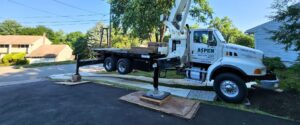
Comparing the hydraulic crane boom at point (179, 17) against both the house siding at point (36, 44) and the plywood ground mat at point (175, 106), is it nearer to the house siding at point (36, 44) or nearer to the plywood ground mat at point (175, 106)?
the plywood ground mat at point (175, 106)

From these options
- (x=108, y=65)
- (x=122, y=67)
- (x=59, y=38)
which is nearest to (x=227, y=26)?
(x=108, y=65)

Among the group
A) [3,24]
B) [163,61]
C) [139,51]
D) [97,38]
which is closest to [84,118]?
[163,61]

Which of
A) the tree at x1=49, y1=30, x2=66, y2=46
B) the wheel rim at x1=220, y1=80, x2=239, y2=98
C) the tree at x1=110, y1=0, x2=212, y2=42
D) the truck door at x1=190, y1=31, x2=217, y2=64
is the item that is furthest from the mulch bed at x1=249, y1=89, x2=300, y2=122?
the tree at x1=49, y1=30, x2=66, y2=46

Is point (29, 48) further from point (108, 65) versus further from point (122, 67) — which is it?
point (122, 67)

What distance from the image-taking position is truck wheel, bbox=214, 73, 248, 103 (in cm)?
555

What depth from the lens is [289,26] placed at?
7199 mm

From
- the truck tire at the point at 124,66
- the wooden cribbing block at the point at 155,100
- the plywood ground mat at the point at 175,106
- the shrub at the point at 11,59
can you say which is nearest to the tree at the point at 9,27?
the shrub at the point at 11,59

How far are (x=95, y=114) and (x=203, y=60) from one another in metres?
4.17

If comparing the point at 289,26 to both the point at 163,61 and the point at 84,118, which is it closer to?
the point at 163,61

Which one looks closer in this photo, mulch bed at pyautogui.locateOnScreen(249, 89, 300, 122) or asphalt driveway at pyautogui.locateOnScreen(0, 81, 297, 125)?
asphalt driveway at pyautogui.locateOnScreen(0, 81, 297, 125)

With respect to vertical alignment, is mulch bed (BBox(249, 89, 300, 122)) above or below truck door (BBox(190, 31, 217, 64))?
below

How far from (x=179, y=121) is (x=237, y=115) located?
161 cm

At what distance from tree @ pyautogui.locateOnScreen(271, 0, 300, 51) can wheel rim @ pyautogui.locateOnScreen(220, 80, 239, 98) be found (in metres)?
3.33

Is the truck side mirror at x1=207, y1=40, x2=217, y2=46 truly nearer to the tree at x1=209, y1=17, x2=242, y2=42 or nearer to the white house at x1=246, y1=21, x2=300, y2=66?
the white house at x1=246, y1=21, x2=300, y2=66
